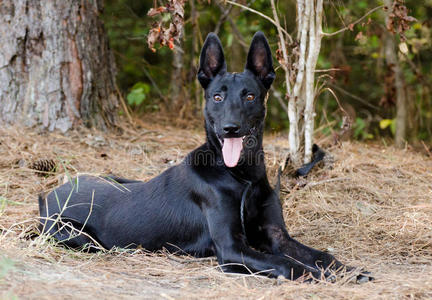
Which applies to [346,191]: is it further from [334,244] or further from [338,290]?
[338,290]

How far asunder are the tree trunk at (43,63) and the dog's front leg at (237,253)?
2.78 meters

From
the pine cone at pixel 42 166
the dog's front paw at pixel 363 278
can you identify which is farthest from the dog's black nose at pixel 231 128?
the pine cone at pixel 42 166

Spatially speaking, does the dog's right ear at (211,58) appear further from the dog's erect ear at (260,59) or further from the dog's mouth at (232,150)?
the dog's mouth at (232,150)

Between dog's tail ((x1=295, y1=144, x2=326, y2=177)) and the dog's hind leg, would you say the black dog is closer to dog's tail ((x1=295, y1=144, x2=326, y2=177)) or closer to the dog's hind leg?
the dog's hind leg

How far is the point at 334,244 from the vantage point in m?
3.54

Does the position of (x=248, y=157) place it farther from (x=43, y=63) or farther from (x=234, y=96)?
(x=43, y=63)

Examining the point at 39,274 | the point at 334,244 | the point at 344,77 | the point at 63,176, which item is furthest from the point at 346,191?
the point at 344,77

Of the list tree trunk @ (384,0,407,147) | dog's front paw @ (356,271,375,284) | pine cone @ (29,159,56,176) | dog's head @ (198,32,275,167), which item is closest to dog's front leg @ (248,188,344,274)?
dog's front paw @ (356,271,375,284)

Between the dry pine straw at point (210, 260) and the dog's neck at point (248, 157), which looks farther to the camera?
the dog's neck at point (248, 157)

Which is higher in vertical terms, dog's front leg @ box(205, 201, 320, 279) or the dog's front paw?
dog's front leg @ box(205, 201, 320, 279)

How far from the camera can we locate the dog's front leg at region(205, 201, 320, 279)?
283 centimetres

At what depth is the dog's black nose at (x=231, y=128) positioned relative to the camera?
3125mm

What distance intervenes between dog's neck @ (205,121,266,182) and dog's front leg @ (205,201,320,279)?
264mm

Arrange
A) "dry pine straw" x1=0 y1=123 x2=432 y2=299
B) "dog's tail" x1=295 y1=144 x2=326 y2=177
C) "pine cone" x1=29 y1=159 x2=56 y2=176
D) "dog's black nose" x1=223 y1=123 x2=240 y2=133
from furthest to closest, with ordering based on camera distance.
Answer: "pine cone" x1=29 y1=159 x2=56 y2=176 → "dog's tail" x1=295 y1=144 x2=326 y2=177 → "dog's black nose" x1=223 y1=123 x2=240 y2=133 → "dry pine straw" x1=0 y1=123 x2=432 y2=299
